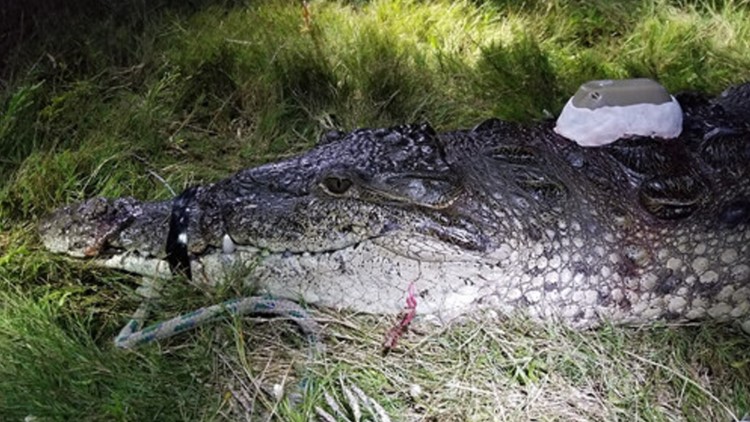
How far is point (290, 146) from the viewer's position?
3738 millimetres

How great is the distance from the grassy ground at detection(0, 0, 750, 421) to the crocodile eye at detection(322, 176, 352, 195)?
370 mm

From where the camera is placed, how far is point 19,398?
88.1 inches

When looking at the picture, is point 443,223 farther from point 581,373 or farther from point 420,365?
point 581,373

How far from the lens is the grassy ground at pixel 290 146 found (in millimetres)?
2340

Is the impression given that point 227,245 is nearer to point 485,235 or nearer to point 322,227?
point 322,227

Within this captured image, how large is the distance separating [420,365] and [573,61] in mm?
2350

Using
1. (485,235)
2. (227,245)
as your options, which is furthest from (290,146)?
(485,235)

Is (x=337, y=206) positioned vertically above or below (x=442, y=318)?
above

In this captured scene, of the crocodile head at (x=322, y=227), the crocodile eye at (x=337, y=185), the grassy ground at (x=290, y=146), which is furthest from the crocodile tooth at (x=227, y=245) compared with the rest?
the crocodile eye at (x=337, y=185)

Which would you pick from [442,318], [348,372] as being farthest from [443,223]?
[348,372]

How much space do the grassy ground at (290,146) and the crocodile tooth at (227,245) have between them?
153 mm

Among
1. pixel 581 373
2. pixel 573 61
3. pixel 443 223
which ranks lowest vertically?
pixel 573 61

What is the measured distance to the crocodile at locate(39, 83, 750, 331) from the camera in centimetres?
250

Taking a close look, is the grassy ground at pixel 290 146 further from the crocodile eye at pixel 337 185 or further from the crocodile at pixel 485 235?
the crocodile eye at pixel 337 185
